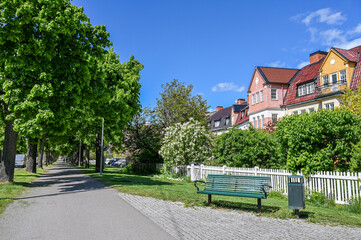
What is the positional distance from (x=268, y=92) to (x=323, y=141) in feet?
81.9

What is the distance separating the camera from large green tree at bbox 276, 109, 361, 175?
12170mm

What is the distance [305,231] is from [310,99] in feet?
92.2

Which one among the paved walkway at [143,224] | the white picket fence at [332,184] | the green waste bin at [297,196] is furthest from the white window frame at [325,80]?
the paved walkway at [143,224]

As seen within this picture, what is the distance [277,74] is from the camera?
39031 mm

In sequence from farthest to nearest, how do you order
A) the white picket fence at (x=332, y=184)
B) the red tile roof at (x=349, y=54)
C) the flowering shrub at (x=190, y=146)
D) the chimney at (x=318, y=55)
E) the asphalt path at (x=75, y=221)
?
the chimney at (x=318, y=55) → the red tile roof at (x=349, y=54) → the flowering shrub at (x=190, y=146) → the white picket fence at (x=332, y=184) → the asphalt path at (x=75, y=221)

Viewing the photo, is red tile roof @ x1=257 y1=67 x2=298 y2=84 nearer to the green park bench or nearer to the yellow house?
the yellow house

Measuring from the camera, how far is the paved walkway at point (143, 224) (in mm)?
6102

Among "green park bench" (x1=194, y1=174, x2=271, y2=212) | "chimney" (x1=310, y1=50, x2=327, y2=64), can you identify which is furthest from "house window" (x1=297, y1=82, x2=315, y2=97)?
"green park bench" (x1=194, y1=174, x2=271, y2=212)

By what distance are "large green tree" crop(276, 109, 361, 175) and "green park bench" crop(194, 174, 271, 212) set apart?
429 cm

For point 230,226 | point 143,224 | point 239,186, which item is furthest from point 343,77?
point 143,224

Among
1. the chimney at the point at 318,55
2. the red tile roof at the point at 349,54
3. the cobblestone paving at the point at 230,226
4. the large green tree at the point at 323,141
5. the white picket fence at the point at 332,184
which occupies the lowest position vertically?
the cobblestone paving at the point at 230,226

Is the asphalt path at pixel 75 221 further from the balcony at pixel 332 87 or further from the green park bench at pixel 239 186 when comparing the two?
the balcony at pixel 332 87

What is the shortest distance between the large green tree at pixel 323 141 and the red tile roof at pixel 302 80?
20819mm

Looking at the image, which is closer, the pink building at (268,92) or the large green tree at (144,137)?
the large green tree at (144,137)
